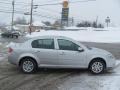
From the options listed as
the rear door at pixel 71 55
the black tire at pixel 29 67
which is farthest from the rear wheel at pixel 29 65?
the rear door at pixel 71 55

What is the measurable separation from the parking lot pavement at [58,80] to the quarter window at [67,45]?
101 cm

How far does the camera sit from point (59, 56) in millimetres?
11805

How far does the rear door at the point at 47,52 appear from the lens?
1182cm

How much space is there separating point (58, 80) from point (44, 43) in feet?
6.77

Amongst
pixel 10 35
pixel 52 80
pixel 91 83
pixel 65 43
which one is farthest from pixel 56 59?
pixel 10 35

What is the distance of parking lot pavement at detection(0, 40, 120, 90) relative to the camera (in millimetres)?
9359

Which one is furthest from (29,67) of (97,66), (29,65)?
(97,66)

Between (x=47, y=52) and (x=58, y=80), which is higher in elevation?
Result: (x=47, y=52)

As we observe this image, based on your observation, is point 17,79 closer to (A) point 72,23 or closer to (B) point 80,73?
(B) point 80,73

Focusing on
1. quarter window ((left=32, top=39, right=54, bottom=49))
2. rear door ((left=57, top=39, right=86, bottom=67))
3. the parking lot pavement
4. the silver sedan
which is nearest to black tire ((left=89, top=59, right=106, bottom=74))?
the silver sedan

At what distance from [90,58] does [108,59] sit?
74 centimetres

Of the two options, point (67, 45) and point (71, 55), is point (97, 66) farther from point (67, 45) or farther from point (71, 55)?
point (67, 45)

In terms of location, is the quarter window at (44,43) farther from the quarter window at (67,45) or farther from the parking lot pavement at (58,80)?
the parking lot pavement at (58,80)

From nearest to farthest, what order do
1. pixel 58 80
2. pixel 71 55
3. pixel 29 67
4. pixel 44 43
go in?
pixel 58 80 → pixel 71 55 → pixel 29 67 → pixel 44 43
